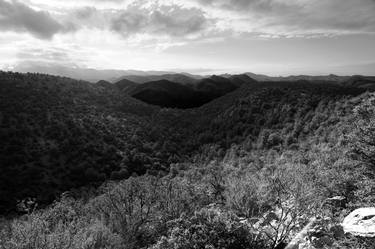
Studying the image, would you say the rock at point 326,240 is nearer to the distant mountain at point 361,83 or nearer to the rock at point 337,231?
the rock at point 337,231

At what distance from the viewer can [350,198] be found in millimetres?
10344

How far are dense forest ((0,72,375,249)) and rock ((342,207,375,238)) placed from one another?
329 mm

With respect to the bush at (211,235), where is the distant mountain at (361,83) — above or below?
above

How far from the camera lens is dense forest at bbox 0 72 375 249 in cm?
845

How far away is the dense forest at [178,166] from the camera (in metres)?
8.45

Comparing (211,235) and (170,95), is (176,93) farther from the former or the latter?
Result: (211,235)

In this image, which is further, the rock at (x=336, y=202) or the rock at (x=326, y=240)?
the rock at (x=336, y=202)

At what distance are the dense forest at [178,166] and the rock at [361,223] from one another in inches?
12.9

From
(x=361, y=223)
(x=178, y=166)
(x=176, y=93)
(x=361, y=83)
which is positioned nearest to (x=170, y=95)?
(x=176, y=93)

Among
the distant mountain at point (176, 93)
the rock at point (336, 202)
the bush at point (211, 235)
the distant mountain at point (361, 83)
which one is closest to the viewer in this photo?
the bush at point (211, 235)

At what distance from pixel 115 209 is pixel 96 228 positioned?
3.10 meters

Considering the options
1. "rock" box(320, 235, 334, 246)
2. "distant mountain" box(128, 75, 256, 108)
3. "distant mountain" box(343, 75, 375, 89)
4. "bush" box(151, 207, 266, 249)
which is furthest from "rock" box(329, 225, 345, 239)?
"distant mountain" box(343, 75, 375, 89)

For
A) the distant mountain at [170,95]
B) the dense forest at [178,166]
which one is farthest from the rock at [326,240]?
the distant mountain at [170,95]

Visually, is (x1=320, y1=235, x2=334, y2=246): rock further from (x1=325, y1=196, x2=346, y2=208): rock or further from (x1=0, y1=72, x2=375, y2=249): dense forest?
(x1=325, y1=196, x2=346, y2=208): rock
